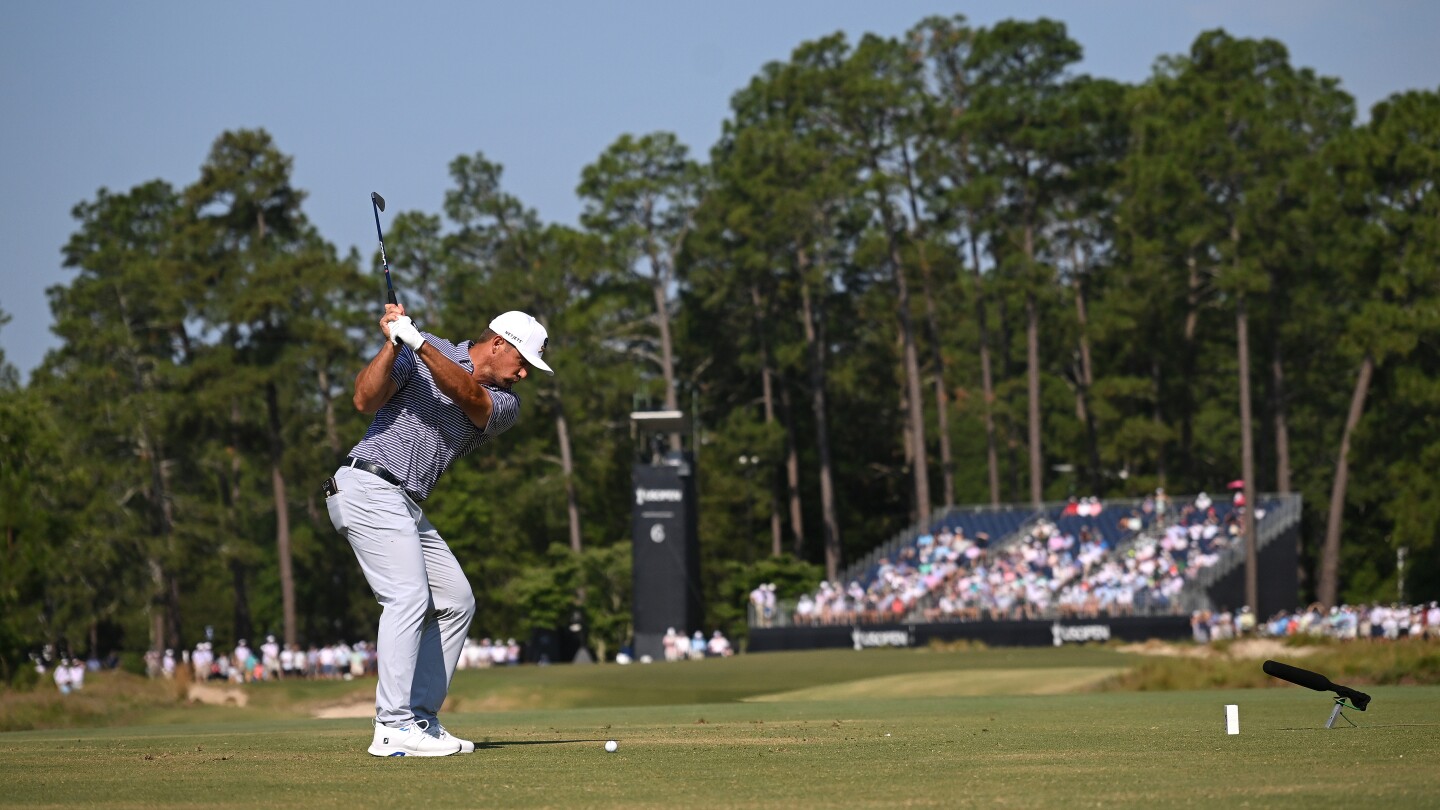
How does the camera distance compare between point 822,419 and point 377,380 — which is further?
point 822,419

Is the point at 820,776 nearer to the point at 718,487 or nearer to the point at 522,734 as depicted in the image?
the point at 522,734

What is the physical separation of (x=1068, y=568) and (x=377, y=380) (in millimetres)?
41680

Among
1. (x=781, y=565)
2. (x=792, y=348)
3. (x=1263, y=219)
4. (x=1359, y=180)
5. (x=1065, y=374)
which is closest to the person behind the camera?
(x=1359, y=180)

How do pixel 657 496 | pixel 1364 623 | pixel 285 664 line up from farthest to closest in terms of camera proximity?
pixel 285 664 → pixel 657 496 → pixel 1364 623

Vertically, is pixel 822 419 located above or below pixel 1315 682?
above

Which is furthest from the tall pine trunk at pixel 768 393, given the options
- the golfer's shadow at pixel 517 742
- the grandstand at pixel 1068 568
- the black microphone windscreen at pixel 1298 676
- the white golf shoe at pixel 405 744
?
the white golf shoe at pixel 405 744

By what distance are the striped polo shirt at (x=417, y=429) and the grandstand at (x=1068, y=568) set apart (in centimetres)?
3756

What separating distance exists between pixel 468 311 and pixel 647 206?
789 cm

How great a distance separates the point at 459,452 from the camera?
9.53 m

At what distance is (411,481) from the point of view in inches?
365

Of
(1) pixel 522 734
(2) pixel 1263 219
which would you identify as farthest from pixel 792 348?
(1) pixel 522 734

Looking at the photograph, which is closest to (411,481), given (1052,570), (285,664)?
(1052,570)

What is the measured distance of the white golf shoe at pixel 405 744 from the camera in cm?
897

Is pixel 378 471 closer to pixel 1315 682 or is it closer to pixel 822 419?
pixel 1315 682
